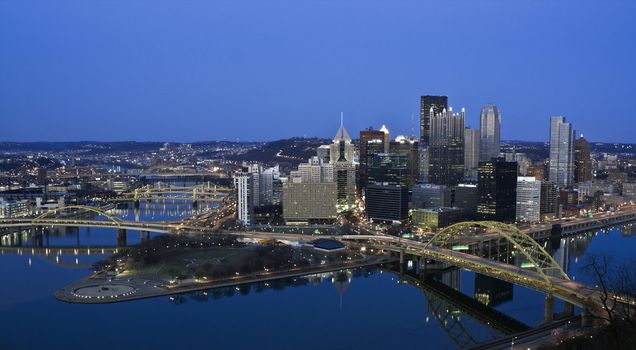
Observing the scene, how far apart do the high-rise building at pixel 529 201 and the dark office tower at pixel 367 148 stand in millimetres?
13846

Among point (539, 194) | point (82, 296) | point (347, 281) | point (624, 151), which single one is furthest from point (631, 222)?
point (624, 151)

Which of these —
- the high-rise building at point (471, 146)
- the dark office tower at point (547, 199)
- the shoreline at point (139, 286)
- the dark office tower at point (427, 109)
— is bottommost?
the shoreline at point (139, 286)

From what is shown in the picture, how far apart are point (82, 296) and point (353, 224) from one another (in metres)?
18.6

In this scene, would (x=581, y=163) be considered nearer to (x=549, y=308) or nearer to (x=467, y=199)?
(x=467, y=199)

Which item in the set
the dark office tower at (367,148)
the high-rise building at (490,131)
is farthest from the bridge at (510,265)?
the high-rise building at (490,131)

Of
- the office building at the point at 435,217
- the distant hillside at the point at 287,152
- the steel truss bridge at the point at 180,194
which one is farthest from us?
the distant hillside at the point at 287,152

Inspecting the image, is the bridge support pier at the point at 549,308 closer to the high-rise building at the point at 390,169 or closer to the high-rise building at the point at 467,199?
the high-rise building at the point at 467,199

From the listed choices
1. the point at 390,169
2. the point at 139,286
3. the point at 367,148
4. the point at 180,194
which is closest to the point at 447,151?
the point at 367,148

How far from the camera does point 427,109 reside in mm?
60781

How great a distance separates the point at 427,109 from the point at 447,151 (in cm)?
1005

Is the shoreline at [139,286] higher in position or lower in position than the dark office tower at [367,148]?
lower

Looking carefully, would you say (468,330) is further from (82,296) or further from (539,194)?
(539,194)

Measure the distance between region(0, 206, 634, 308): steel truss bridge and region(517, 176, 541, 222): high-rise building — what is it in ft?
21.8

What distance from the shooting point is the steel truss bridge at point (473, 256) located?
675 inches
